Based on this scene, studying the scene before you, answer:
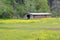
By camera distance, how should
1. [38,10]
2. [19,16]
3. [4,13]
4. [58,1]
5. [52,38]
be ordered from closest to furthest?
1. [52,38]
2. [4,13]
3. [19,16]
4. [38,10]
5. [58,1]

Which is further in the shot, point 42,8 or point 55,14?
point 55,14

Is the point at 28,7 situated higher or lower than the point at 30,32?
lower

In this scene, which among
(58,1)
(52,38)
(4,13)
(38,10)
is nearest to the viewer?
(52,38)

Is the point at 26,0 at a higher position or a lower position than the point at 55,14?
higher

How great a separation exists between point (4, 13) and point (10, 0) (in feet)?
41.0

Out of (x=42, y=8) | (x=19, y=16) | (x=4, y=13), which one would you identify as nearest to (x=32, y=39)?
(x=4, y=13)

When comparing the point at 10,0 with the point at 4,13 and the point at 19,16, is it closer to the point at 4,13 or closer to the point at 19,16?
the point at 19,16

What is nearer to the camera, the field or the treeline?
the field

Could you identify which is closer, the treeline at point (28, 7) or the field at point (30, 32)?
the field at point (30, 32)

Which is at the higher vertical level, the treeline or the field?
the field

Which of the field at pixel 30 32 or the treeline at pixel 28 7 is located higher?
the field at pixel 30 32

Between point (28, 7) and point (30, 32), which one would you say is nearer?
point (30, 32)

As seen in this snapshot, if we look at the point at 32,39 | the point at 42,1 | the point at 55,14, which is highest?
the point at 32,39

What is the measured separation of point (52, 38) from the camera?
18859 mm
